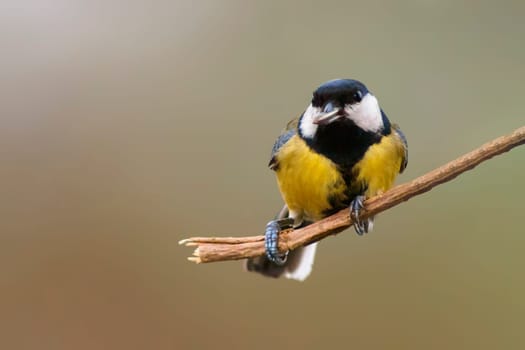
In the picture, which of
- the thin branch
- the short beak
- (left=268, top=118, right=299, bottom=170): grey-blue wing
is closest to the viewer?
the thin branch

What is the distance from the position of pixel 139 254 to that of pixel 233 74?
474 millimetres

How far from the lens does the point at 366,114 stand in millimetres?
676

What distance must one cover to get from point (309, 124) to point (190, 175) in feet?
2.30

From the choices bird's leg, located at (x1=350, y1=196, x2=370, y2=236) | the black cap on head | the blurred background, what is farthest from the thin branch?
the blurred background

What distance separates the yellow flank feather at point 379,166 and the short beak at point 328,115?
0.09 metres

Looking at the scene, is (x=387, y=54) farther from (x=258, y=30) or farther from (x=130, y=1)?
(x=130, y=1)

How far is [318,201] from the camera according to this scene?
742mm

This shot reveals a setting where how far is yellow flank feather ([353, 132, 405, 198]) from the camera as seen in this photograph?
2.31 ft

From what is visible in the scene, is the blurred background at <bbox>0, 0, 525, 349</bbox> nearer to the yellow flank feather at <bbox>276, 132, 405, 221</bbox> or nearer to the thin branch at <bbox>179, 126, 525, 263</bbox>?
the yellow flank feather at <bbox>276, 132, 405, 221</bbox>

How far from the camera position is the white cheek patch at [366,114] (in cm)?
65

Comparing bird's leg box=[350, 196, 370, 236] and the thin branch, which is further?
bird's leg box=[350, 196, 370, 236]

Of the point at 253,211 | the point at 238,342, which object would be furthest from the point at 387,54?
the point at 238,342

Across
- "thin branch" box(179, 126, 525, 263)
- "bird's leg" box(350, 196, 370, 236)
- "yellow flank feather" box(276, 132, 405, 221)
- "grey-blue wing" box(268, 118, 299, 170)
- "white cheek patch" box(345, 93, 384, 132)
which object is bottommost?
"thin branch" box(179, 126, 525, 263)

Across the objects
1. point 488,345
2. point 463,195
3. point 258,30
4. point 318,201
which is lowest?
point 488,345
